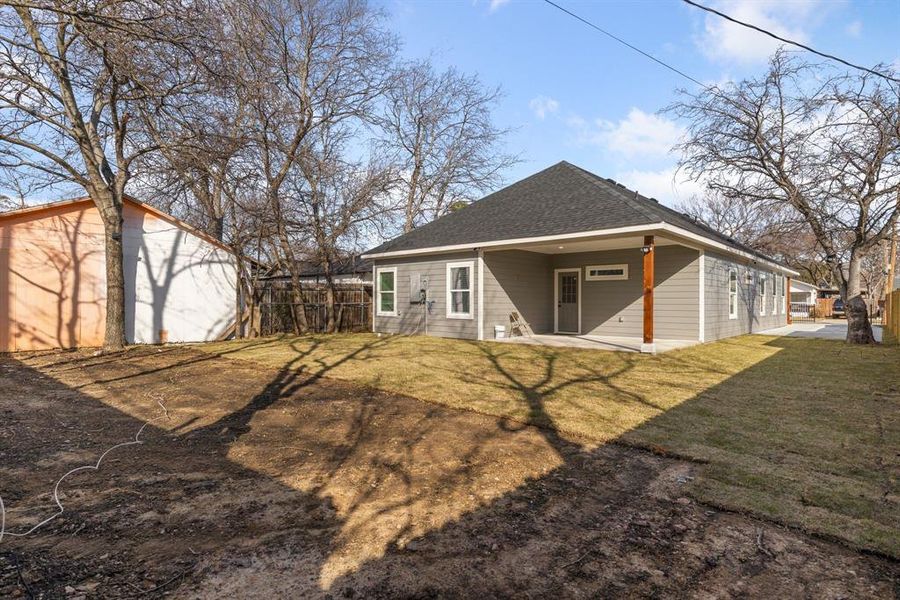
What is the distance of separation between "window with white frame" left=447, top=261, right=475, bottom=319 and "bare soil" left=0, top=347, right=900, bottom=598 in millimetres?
7751

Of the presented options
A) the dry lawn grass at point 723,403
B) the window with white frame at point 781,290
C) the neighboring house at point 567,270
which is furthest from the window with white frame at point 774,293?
the dry lawn grass at point 723,403

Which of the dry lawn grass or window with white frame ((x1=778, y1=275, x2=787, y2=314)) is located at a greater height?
window with white frame ((x1=778, y1=275, x2=787, y2=314))

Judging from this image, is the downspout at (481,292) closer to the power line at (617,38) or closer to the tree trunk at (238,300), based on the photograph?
the power line at (617,38)

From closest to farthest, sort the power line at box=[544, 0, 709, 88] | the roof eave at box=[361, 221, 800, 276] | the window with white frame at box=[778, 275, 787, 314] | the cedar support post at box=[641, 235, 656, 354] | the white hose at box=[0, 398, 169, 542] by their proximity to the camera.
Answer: the white hose at box=[0, 398, 169, 542]
the power line at box=[544, 0, 709, 88]
the roof eave at box=[361, 221, 800, 276]
the cedar support post at box=[641, 235, 656, 354]
the window with white frame at box=[778, 275, 787, 314]

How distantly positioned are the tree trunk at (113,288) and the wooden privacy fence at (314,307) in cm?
430

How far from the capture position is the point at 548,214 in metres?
11.9

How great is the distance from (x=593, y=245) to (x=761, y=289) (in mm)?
7767

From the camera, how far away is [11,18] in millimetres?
7797

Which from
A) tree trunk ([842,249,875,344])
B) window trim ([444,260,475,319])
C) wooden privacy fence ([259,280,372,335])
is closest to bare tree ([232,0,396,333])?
wooden privacy fence ([259,280,372,335])

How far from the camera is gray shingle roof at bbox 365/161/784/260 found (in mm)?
10383

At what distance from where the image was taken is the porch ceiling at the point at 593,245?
1068 centimetres

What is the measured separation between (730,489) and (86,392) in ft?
24.3

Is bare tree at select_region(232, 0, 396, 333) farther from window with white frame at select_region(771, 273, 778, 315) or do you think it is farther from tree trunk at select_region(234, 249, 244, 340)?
window with white frame at select_region(771, 273, 778, 315)

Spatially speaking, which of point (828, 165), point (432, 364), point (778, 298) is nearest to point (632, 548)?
point (432, 364)
